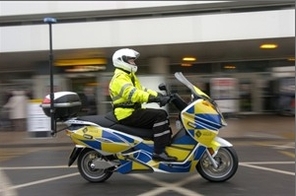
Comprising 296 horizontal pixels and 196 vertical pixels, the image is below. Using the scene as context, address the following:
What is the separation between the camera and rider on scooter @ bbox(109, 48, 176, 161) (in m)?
→ 5.91

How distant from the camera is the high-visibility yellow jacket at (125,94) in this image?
5.78 meters

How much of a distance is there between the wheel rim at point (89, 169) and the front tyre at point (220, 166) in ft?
4.63

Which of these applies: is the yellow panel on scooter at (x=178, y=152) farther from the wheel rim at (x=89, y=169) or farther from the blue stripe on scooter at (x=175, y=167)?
the wheel rim at (x=89, y=169)

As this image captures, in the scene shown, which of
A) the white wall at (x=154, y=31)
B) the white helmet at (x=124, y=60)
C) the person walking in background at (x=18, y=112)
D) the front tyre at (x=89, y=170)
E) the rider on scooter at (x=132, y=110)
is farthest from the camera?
the white wall at (x=154, y=31)

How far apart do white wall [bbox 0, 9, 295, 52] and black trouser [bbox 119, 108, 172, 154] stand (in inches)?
453

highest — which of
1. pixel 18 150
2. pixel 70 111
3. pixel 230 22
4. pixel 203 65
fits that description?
pixel 230 22

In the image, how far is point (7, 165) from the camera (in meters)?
8.31

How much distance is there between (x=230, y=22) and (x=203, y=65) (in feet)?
12.3

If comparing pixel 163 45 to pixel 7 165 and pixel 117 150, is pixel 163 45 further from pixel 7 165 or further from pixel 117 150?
pixel 117 150

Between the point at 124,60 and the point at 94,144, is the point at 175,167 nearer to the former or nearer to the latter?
the point at 94,144

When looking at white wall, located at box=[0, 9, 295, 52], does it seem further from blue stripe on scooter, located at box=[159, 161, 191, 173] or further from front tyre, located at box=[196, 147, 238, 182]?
blue stripe on scooter, located at box=[159, 161, 191, 173]

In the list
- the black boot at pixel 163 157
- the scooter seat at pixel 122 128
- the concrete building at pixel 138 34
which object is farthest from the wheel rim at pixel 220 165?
the concrete building at pixel 138 34

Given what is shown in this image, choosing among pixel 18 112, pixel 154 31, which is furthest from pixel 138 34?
pixel 18 112

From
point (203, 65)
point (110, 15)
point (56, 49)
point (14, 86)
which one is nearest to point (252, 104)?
point (203, 65)
